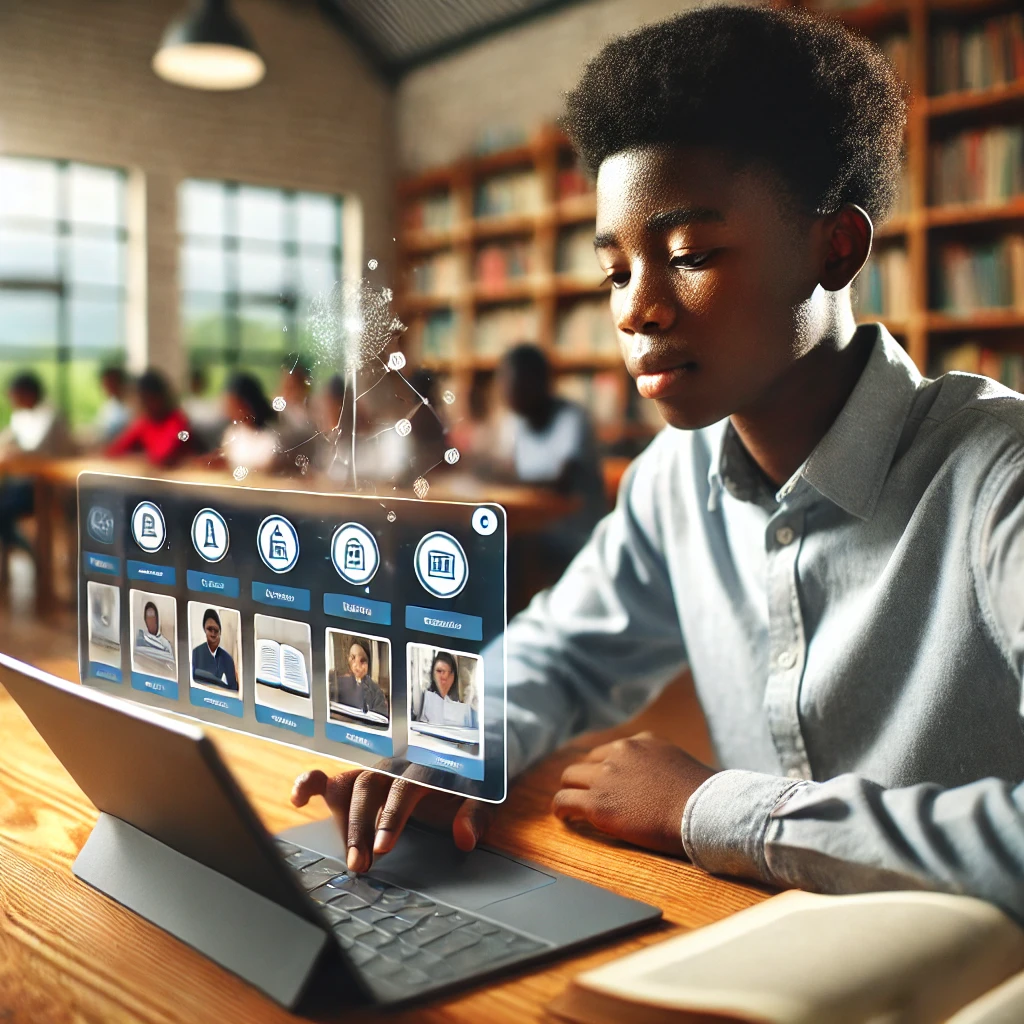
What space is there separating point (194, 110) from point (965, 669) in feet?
21.9

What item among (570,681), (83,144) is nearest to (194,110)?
(83,144)

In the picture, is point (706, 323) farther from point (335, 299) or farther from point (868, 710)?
point (868, 710)

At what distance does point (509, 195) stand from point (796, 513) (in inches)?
185

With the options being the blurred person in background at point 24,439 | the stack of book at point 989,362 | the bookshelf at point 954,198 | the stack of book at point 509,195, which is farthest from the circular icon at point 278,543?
the stack of book at point 509,195

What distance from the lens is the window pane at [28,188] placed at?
20.4 feet

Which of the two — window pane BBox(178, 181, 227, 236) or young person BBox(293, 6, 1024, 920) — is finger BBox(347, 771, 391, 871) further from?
window pane BBox(178, 181, 227, 236)

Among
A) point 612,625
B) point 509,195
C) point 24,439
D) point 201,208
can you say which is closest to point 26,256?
point 201,208

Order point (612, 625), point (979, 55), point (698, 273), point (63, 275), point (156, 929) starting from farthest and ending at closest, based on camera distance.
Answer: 1. point (63, 275)
2. point (979, 55)
3. point (612, 625)
4. point (698, 273)
5. point (156, 929)

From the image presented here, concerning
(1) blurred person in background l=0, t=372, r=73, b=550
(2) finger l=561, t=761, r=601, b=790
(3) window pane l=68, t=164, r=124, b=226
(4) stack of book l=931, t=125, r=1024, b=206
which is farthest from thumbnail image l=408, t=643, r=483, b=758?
(3) window pane l=68, t=164, r=124, b=226

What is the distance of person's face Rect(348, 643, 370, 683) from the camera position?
1.96ft

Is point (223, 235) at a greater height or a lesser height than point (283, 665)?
greater

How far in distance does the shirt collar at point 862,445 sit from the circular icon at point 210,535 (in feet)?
1.43

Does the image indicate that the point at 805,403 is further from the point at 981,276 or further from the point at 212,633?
the point at 981,276

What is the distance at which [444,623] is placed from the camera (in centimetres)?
56
